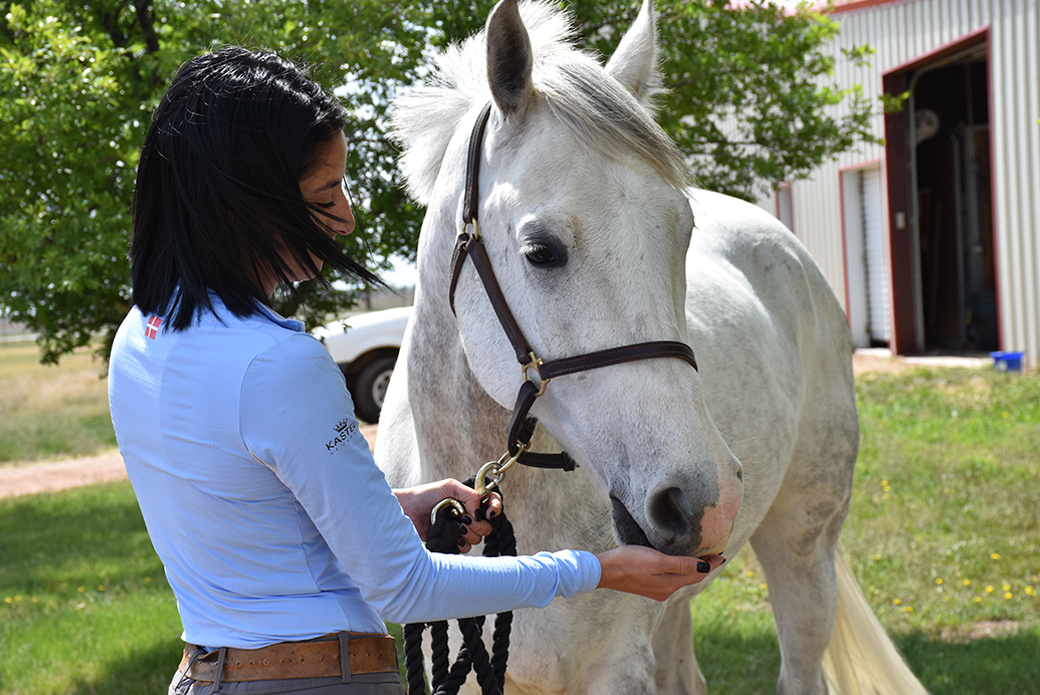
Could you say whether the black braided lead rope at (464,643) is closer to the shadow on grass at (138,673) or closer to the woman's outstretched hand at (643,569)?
the woman's outstretched hand at (643,569)

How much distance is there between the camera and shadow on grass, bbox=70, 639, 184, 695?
418 cm

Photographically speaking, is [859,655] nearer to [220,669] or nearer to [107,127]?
[220,669]

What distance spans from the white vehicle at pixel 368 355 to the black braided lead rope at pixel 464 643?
9008 mm

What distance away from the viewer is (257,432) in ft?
3.74

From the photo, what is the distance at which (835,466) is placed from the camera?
3.38 metres

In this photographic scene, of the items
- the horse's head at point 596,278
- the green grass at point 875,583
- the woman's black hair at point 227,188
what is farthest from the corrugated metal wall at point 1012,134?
the woman's black hair at point 227,188

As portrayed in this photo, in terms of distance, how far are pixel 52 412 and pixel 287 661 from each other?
16.0 m

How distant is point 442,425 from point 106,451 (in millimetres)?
11535

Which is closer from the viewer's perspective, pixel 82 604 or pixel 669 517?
pixel 669 517

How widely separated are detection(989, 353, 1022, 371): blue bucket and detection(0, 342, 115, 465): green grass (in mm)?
10884

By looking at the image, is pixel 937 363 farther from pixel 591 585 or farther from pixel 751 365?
pixel 591 585

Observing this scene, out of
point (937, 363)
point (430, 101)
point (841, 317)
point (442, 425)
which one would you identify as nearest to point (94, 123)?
point (430, 101)

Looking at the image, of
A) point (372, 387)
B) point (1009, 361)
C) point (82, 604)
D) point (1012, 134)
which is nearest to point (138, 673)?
point (82, 604)

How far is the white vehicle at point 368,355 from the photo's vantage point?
35.2 feet
